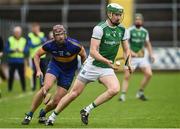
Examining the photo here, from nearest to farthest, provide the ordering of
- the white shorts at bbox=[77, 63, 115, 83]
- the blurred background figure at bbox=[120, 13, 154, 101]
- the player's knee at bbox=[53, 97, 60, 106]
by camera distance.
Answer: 1. the white shorts at bbox=[77, 63, 115, 83]
2. the player's knee at bbox=[53, 97, 60, 106]
3. the blurred background figure at bbox=[120, 13, 154, 101]

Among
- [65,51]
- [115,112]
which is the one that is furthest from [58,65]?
[115,112]

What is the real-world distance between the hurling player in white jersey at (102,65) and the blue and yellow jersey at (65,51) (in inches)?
11.6

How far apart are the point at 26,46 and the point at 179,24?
19375 millimetres

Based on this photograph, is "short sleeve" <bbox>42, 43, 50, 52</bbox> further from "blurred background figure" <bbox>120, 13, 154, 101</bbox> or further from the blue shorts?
"blurred background figure" <bbox>120, 13, 154, 101</bbox>

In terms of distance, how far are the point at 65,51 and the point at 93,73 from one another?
0.70 metres

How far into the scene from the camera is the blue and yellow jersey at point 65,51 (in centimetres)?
1552

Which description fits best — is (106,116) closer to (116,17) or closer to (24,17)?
(116,17)

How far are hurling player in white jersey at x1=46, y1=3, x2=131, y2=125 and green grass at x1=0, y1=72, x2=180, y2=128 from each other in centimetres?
44

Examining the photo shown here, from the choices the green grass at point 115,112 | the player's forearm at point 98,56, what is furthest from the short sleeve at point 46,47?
the green grass at point 115,112

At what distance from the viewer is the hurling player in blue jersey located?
50.9 ft

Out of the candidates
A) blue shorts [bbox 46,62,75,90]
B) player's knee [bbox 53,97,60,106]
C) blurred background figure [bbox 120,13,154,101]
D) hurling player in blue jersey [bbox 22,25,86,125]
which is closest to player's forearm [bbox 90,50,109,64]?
hurling player in blue jersey [bbox 22,25,86,125]

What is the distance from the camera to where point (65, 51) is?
15523mm

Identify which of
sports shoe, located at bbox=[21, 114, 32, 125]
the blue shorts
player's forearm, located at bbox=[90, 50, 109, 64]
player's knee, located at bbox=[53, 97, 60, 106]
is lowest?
sports shoe, located at bbox=[21, 114, 32, 125]

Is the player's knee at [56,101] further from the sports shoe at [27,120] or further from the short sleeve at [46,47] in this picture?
the short sleeve at [46,47]
